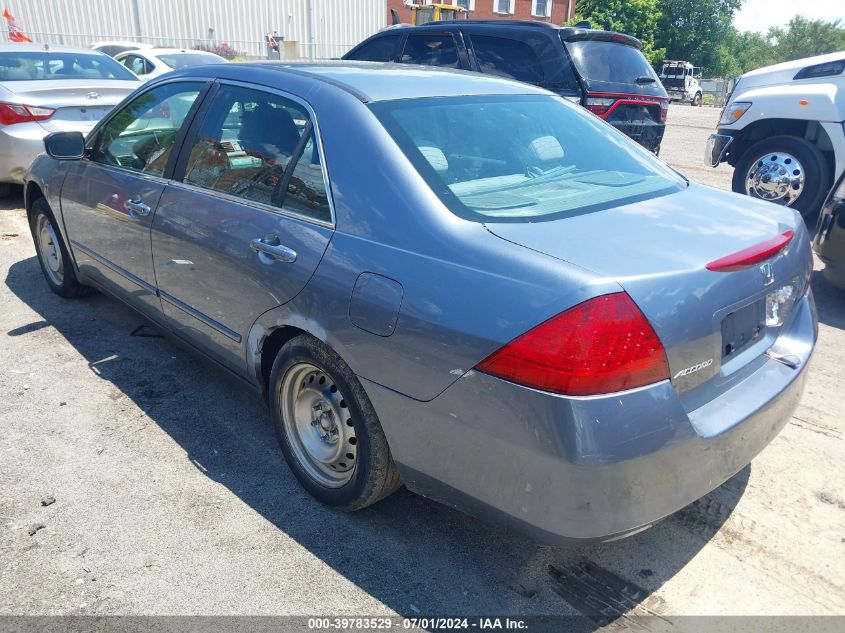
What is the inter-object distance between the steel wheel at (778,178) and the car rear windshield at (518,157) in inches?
174

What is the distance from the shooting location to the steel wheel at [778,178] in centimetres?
693

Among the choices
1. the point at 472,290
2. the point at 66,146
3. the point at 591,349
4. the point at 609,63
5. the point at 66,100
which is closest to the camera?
the point at 591,349

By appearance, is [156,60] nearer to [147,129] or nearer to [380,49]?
[380,49]

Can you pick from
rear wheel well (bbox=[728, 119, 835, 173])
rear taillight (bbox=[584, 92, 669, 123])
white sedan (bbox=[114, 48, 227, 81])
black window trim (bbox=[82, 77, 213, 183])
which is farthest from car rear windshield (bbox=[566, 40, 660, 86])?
white sedan (bbox=[114, 48, 227, 81])

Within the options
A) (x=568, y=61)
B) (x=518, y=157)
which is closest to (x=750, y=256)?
(x=518, y=157)

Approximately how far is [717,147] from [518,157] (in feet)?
18.5

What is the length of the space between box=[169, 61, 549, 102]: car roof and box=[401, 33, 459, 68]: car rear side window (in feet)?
16.9

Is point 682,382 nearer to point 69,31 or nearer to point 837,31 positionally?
point 69,31

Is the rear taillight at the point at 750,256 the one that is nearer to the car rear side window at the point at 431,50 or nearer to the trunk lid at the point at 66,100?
the car rear side window at the point at 431,50

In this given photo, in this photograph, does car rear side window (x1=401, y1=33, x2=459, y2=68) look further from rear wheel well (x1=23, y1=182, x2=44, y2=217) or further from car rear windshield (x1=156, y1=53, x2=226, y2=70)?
car rear windshield (x1=156, y1=53, x2=226, y2=70)

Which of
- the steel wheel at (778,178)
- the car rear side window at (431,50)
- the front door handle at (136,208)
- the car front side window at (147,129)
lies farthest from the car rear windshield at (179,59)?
the front door handle at (136,208)

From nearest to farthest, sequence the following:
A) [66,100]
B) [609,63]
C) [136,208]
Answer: [136,208]
[66,100]
[609,63]

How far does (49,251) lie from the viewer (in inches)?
203

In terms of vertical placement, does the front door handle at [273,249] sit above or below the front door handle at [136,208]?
above
